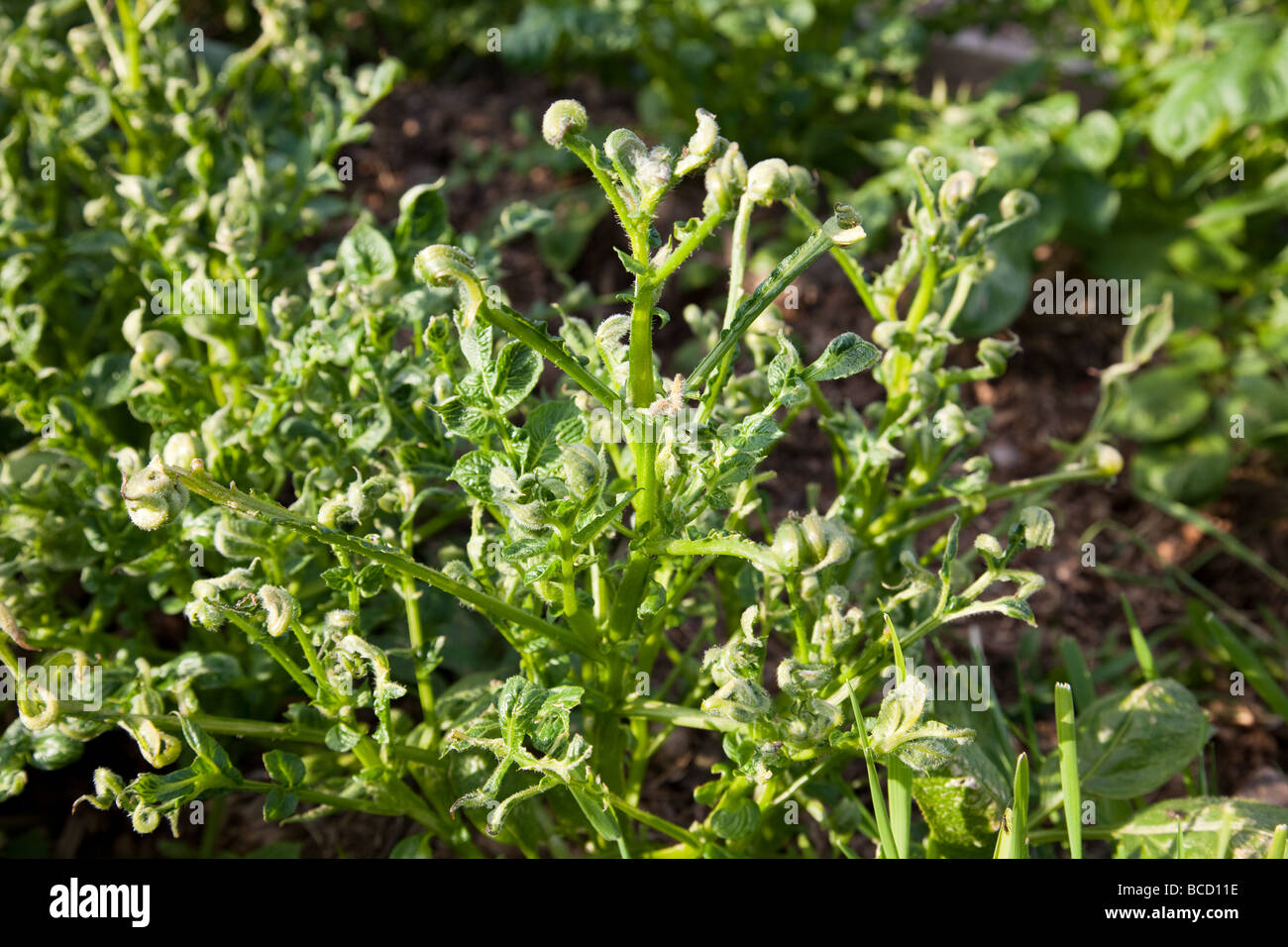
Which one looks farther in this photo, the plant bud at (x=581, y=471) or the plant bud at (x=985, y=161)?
the plant bud at (x=985, y=161)

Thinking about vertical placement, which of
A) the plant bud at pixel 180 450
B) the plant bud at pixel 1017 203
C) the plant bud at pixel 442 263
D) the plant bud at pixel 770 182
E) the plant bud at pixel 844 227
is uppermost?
the plant bud at pixel 1017 203

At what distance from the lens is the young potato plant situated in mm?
933

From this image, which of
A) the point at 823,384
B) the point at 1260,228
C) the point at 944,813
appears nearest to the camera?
the point at 944,813

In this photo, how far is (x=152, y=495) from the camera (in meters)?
0.85

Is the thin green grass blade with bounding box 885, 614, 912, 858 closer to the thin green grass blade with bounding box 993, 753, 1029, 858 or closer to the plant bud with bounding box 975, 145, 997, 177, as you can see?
the thin green grass blade with bounding box 993, 753, 1029, 858

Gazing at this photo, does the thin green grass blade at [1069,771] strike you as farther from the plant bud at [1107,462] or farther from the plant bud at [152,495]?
the plant bud at [152,495]

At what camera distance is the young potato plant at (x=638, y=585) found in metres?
0.93

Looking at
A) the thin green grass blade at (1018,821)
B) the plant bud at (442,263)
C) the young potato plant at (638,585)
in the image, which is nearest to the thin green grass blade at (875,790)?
the young potato plant at (638,585)

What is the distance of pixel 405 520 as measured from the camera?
115 cm

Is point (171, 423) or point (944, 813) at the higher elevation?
point (171, 423)

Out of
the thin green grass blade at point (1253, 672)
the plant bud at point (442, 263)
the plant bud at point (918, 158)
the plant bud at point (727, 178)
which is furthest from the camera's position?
the thin green grass blade at point (1253, 672)
